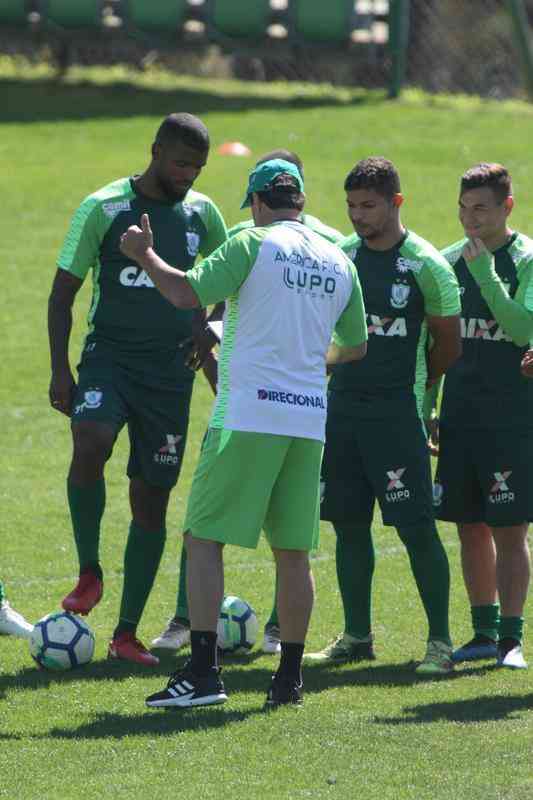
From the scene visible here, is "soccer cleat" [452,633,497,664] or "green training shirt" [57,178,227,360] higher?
"green training shirt" [57,178,227,360]

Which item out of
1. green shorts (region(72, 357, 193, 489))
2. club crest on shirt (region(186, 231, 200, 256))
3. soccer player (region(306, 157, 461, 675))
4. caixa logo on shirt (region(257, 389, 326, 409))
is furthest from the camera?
club crest on shirt (region(186, 231, 200, 256))

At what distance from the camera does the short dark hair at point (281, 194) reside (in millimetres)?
6469

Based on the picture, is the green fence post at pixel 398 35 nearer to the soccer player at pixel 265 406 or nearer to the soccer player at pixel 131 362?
the soccer player at pixel 131 362

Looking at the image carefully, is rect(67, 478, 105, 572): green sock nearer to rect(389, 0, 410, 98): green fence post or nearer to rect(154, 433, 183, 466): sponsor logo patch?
rect(154, 433, 183, 466): sponsor logo patch

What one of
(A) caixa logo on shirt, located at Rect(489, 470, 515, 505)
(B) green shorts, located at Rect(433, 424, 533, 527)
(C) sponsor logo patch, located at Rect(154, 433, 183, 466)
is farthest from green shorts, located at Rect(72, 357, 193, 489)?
(A) caixa logo on shirt, located at Rect(489, 470, 515, 505)

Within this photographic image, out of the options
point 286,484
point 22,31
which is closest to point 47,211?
point 22,31

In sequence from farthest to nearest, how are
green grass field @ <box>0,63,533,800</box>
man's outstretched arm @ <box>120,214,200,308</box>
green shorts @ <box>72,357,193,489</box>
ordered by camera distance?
green shorts @ <box>72,357,193,489</box> < man's outstretched arm @ <box>120,214,200,308</box> < green grass field @ <box>0,63,533,800</box>

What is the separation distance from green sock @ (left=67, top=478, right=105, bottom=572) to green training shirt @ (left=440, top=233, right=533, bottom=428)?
1708 mm

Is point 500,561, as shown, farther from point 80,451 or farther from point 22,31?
point 22,31

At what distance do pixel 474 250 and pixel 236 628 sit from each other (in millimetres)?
2090

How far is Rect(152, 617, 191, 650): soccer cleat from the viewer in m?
7.68

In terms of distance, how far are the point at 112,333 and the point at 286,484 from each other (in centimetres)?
143

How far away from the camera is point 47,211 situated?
59.7ft

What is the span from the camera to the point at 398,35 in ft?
73.1
